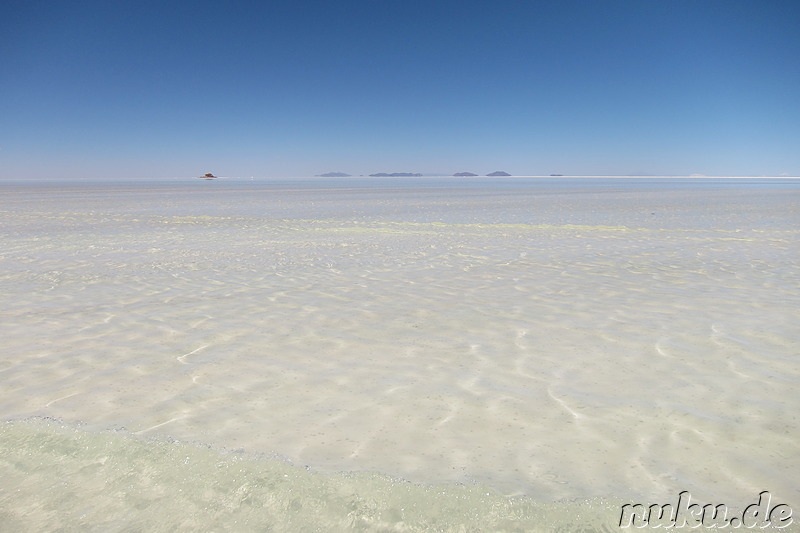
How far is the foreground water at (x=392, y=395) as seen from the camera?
2.77m

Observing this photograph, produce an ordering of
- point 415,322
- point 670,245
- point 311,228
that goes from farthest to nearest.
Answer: point 311,228 → point 670,245 → point 415,322

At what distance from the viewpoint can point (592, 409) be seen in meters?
3.76

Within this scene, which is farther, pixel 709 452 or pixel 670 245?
pixel 670 245

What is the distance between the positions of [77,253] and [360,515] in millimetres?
10526

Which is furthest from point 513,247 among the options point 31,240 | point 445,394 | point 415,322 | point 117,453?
point 31,240

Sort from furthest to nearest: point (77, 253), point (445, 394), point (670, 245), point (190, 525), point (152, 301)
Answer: point (670, 245)
point (77, 253)
point (152, 301)
point (445, 394)
point (190, 525)

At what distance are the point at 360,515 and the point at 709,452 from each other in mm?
2033

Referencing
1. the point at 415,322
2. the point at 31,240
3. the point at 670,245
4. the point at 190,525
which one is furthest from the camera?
the point at 31,240

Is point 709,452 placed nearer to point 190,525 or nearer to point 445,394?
point 445,394

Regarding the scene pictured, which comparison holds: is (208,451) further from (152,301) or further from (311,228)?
(311,228)

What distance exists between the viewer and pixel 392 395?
405 cm

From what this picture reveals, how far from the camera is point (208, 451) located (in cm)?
323

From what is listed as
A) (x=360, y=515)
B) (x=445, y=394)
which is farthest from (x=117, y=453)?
(x=445, y=394)

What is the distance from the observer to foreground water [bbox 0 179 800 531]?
9.10ft
